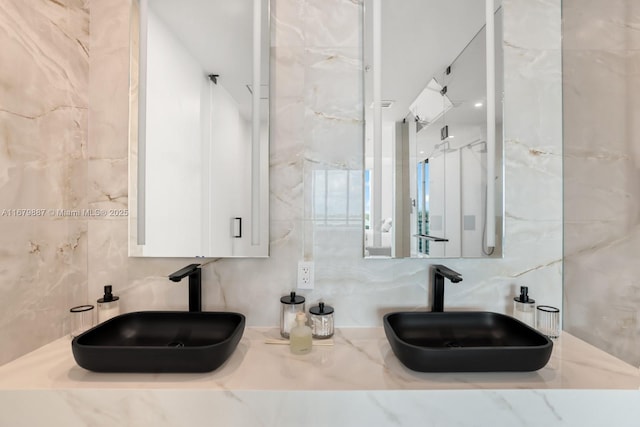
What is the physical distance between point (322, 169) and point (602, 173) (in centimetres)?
96

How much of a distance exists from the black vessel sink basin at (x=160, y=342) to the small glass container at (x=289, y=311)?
0.15 metres

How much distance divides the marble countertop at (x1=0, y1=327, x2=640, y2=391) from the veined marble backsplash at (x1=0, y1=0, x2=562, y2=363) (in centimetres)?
24

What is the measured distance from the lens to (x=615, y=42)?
0.93 m

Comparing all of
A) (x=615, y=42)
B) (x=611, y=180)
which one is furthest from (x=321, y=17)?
(x=611, y=180)

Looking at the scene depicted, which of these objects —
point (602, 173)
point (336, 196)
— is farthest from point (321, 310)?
point (602, 173)

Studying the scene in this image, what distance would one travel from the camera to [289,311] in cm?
103

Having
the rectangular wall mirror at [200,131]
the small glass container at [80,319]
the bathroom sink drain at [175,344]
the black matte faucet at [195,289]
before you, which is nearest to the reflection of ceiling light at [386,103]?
the rectangular wall mirror at [200,131]

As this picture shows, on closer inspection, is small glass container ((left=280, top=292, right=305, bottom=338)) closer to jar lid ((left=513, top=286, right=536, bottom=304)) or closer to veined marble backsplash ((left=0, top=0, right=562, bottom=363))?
veined marble backsplash ((left=0, top=0, right=562, bottom=363))

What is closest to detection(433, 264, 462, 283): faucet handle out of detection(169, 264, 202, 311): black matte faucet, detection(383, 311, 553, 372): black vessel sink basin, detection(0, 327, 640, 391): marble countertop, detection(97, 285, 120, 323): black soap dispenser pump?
detection(383, 311, 553, 372): black vessel sink basin

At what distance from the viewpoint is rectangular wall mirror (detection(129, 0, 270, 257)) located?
110cm

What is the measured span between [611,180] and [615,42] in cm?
45

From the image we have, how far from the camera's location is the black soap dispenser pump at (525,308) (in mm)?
1046

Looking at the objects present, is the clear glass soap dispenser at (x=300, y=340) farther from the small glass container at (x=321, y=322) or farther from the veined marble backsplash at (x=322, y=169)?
the veined marble backsplash at (x=322, y=169)

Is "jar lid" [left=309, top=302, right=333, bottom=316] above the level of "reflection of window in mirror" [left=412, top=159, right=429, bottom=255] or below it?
below
